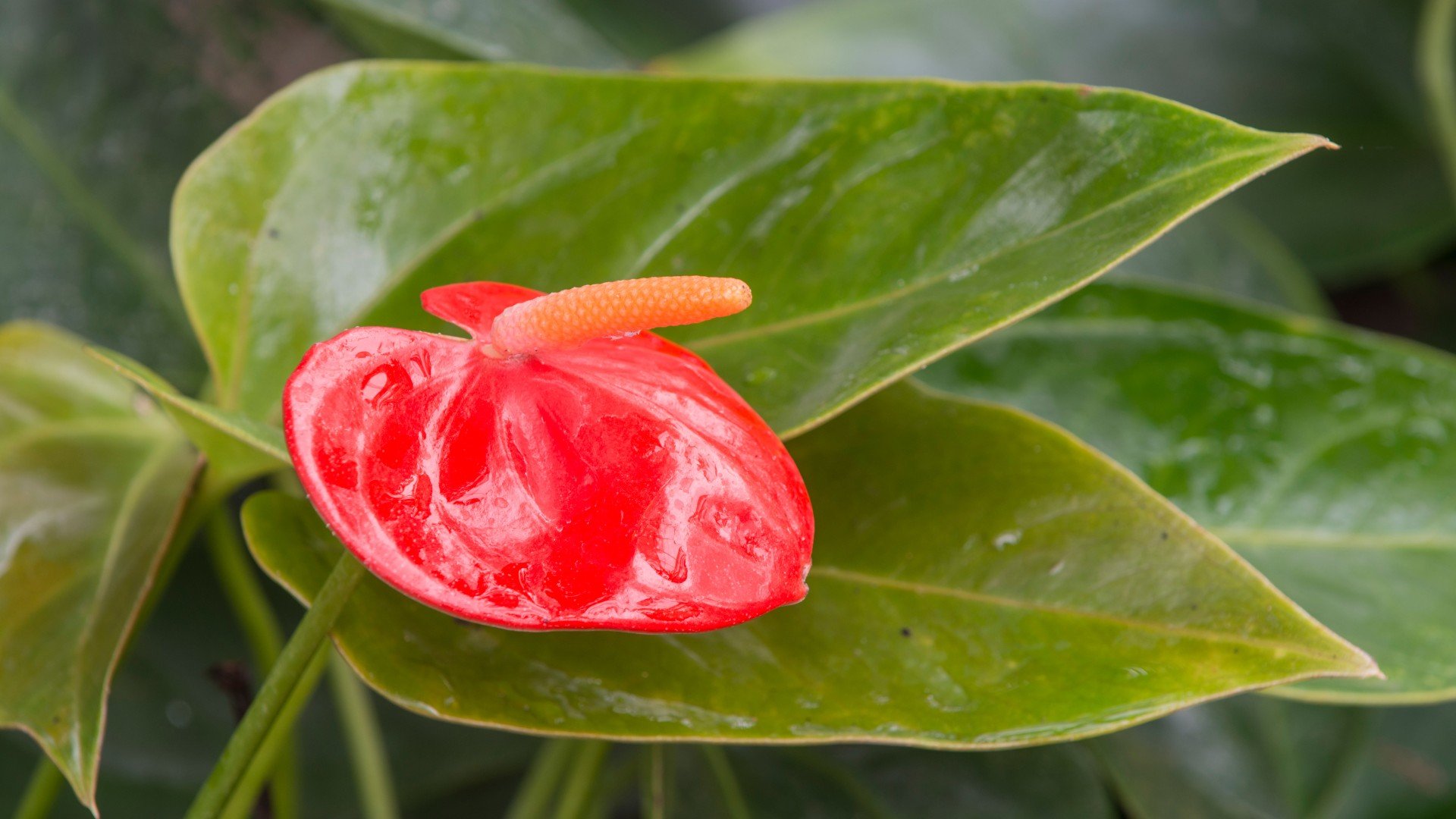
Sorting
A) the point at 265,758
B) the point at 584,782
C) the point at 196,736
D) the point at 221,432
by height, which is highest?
the point at 221,432

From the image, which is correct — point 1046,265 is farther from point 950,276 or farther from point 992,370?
point 992,370

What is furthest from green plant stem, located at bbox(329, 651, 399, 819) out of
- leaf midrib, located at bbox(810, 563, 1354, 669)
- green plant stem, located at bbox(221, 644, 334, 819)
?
leaf midrib, located at bbox(810, 563, 1354, 669)

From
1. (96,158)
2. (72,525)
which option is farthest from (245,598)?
(96,158)

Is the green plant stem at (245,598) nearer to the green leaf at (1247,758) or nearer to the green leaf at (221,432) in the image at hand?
the green leaf at (221,432)

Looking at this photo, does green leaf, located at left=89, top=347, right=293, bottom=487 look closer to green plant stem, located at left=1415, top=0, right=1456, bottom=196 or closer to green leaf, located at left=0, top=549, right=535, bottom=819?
green leaf, located at left=0, top=549, right=535, bottom=819

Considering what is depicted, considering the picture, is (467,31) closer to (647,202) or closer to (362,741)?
(647,202)
